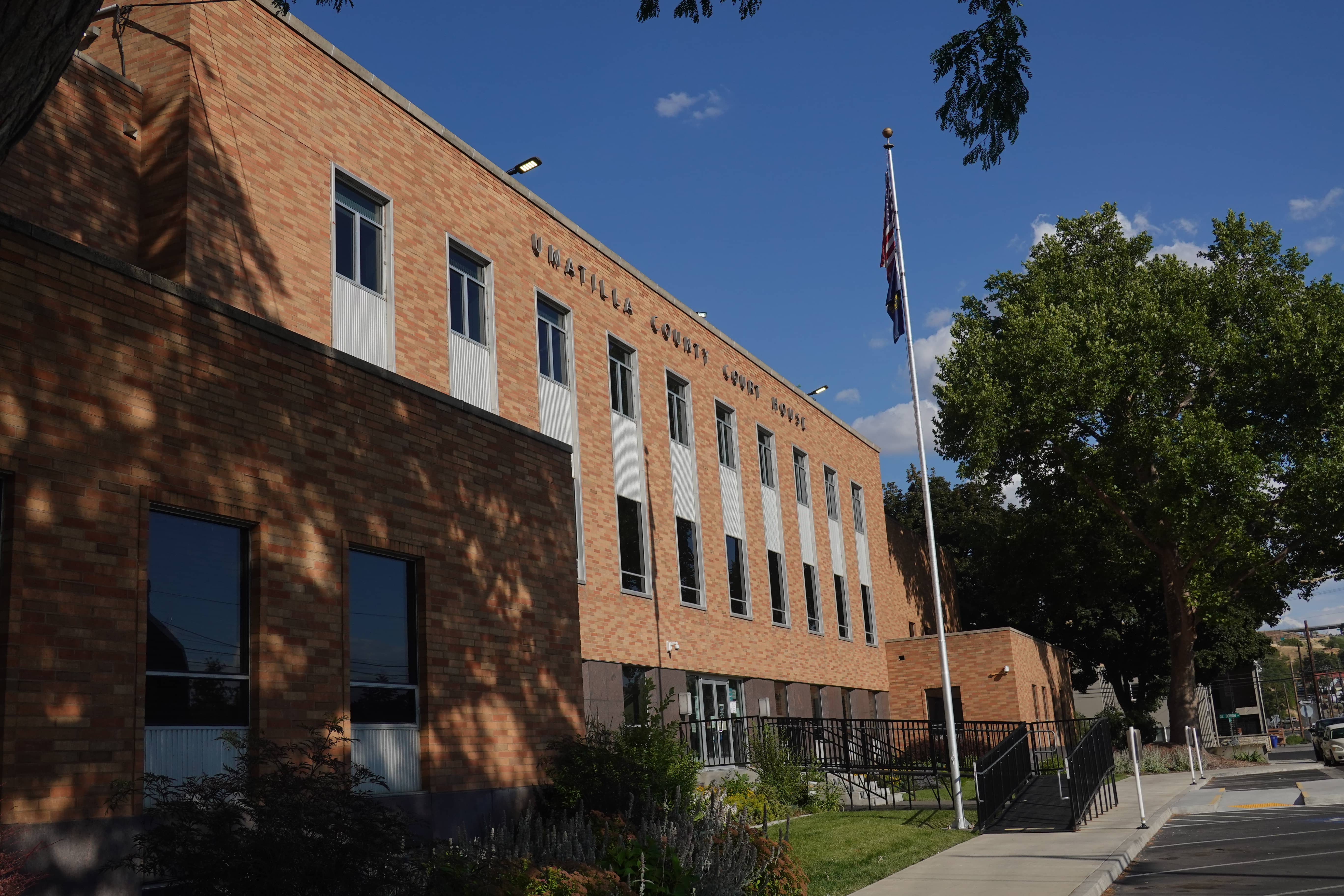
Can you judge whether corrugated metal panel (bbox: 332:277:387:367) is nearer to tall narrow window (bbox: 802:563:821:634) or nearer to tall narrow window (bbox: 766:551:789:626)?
tall narrow window (bbox: 766:551:789:626)

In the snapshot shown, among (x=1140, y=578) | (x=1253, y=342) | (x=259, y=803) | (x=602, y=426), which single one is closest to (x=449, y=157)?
(x=602, y=426)

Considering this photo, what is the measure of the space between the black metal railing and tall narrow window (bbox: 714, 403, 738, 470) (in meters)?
10.1

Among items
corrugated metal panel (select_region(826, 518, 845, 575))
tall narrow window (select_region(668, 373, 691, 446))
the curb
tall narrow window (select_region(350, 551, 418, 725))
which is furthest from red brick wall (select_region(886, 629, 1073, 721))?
tall narrow window (select_region(350, 551, 418, 725))

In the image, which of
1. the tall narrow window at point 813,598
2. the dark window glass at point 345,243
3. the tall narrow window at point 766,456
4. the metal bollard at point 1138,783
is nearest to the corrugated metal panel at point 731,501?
the tall narrow window at point 766,456

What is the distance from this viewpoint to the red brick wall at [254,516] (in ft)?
25.5

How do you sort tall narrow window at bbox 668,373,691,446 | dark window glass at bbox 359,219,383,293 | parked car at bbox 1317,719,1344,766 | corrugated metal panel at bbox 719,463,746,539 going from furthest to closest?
1. parked car at bbox 1317,719,1344,766
2. corrugated metal panel at bbox 719,463,746,539
3. tall narrow window at bbox 668,373,691,446
4. dark window glass at bbox 359,219,383,293

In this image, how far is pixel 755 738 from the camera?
22.3 metres

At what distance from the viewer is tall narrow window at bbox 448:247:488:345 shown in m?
19.1

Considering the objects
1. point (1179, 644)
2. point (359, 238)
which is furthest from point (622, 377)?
point (1179, 644)

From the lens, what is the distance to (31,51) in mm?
5207

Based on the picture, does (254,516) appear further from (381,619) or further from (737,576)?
(737,576)

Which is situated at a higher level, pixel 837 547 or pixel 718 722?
pixel 837 547

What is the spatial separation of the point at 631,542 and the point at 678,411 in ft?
14.4

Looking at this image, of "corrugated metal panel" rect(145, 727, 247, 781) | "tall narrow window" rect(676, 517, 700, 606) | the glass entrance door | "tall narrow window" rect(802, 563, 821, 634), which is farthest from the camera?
"tall narrow window" rect(802, 563, 821, 634)
